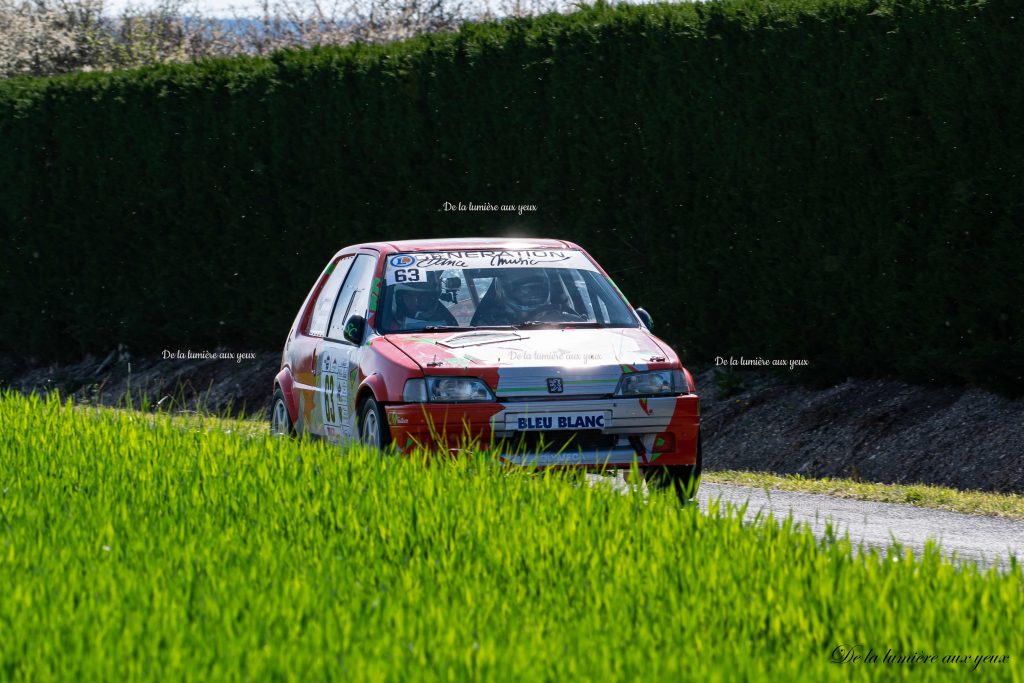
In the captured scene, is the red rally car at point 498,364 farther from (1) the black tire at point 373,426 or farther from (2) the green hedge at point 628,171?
(2) the green hedge at point 628,171

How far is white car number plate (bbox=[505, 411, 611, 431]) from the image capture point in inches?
377

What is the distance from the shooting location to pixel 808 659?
5.25 meters

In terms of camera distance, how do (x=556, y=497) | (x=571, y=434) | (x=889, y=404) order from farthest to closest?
(x=889, y=404), (x=571, y=434), (x=556, y=497)

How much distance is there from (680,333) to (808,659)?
11051 millimetres

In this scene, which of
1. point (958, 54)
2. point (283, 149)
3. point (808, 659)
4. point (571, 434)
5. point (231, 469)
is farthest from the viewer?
point (283, 149)

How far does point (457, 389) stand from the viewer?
377 inches

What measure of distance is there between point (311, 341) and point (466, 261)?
1.51 meters

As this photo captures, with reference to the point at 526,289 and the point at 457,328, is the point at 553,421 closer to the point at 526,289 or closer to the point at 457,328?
the point at 457,328

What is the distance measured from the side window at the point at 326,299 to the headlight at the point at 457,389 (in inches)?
88.6

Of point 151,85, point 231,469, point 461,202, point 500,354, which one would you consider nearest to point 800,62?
point 461,202

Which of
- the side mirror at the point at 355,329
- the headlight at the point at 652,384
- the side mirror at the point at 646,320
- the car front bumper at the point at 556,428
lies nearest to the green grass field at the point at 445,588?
the car front bumper at the point at 556,428

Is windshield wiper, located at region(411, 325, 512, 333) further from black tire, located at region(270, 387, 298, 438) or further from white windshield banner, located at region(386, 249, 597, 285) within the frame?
black tire, located at region(270, 387, 298, 438)

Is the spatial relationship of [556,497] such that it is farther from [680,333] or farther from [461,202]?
[461,202]

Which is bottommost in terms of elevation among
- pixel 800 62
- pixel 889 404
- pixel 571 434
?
pixel 889 404
